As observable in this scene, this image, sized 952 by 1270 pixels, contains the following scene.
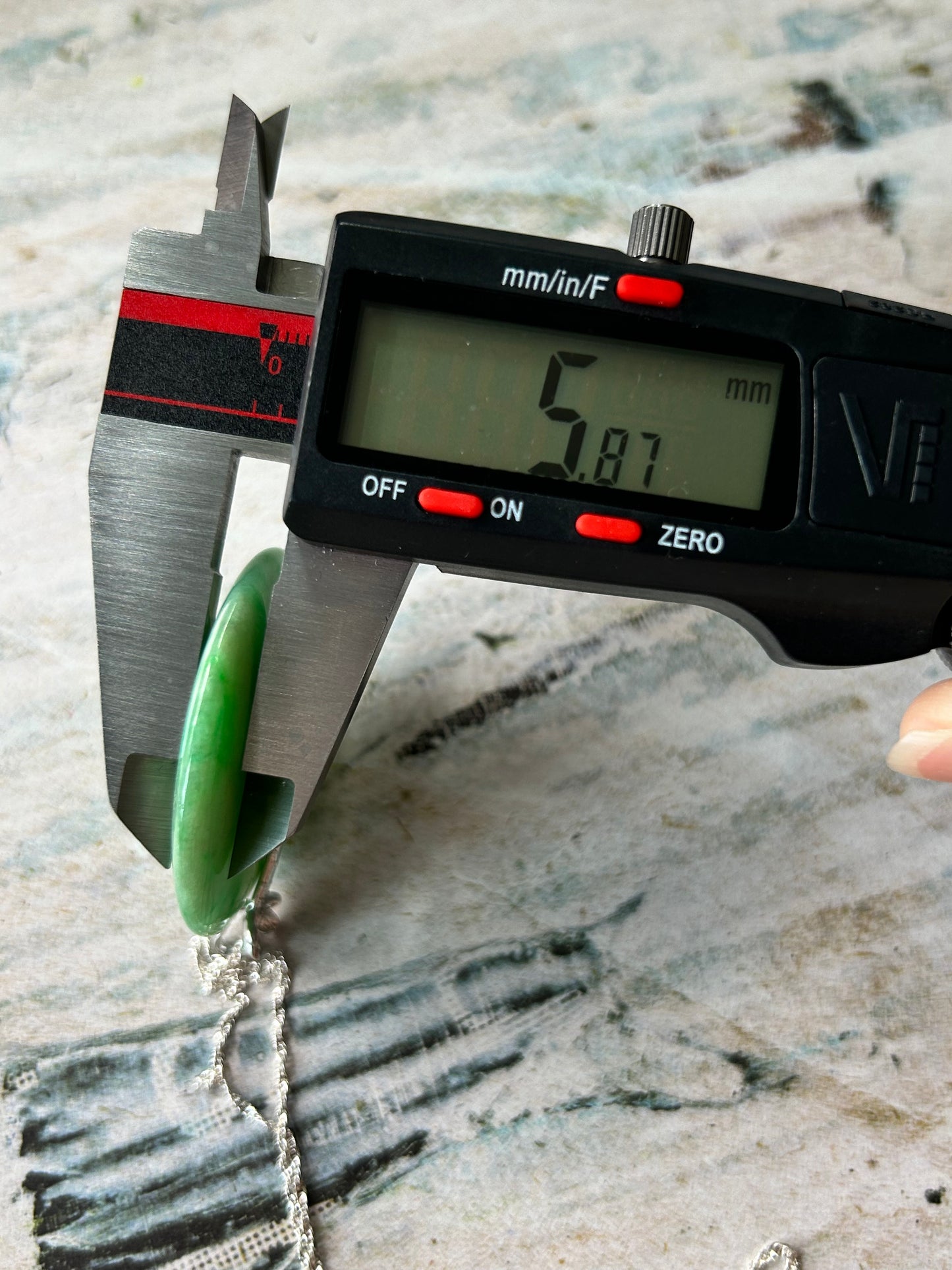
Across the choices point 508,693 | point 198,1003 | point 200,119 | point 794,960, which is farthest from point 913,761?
point 200,119

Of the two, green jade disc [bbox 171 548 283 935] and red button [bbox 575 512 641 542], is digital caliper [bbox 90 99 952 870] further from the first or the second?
green jade disc [bbox 171 548 283 935]

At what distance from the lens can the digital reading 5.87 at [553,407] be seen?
945mm

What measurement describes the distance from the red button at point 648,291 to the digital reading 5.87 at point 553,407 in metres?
0.04

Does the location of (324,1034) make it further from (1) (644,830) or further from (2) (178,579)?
(2) (178,579)

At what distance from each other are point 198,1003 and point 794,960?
0.69m

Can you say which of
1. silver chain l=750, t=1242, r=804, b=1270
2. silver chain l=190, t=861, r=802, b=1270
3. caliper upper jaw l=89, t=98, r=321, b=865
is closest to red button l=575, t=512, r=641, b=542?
caliper upper jaw l=89, t=98, r=321, b=865

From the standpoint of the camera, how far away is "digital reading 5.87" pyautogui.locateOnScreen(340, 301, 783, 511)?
945mm

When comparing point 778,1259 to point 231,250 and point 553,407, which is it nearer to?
point 553,407

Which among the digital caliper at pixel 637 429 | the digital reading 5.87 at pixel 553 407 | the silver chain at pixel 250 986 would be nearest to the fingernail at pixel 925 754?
the digital caliper at pixel 637 429

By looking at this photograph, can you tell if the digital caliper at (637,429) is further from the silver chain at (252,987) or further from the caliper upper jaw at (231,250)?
the silver chain at (252,987)

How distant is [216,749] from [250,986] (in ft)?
1.19

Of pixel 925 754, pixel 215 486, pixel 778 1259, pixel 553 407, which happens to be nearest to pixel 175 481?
pixel 215 486

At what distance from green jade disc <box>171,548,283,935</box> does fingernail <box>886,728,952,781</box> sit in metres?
0.61

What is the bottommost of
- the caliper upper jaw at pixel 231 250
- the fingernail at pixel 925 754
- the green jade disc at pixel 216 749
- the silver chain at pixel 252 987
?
the silver chain at pixel 252 987
